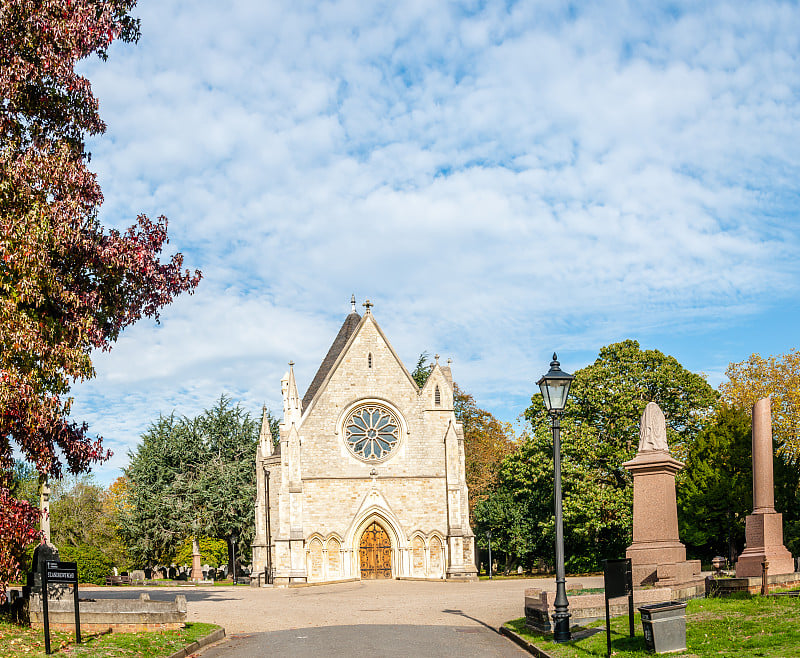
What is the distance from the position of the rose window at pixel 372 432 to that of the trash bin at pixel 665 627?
98.4ft

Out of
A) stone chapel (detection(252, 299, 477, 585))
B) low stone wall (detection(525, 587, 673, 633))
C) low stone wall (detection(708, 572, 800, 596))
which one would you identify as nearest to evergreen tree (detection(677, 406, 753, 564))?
stone chapel (detection(252, 299, 477, 585))

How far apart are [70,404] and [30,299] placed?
6.83ft

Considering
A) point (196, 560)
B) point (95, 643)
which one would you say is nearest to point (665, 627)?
point (95, 643)

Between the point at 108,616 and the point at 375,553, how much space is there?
26.0 metres

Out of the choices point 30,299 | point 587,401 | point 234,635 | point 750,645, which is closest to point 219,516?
point 587,401

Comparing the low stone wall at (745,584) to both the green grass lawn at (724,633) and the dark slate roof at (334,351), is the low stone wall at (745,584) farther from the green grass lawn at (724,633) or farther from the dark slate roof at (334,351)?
the dark slate roof at (334,351)

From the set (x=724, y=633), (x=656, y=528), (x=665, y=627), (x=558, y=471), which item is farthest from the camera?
(x=656, y=528)

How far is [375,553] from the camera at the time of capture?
40000mm

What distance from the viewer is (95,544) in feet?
191

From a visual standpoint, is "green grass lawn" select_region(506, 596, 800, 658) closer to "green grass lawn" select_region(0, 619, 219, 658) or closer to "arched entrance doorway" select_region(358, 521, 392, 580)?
"green grass lawn" select_region(0, 619, 219, 658)

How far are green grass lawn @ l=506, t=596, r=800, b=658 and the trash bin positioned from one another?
0.17 metres

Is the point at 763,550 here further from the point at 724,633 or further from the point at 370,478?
the point at 370,478

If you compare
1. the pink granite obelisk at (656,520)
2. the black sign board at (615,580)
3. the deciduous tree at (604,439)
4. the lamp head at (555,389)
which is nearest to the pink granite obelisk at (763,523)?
the pink granite obelisk at (656,520)

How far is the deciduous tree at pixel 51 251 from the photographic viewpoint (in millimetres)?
13742
